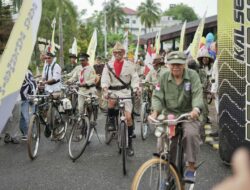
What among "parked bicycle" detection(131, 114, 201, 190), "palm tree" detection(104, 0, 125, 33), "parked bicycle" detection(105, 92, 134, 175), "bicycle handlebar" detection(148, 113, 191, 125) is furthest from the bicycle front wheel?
"palm tree" detection(104, 0, 125, 33)

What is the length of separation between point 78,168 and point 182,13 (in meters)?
131

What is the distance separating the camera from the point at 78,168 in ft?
21.4

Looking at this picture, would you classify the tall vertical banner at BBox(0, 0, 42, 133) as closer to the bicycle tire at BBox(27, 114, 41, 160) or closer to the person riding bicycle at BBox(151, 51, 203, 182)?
the person riding bicycle at BBox(151, 51, 203, 182)

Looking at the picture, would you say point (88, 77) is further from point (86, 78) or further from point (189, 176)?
point (189, 176)

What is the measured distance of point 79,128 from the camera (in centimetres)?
729

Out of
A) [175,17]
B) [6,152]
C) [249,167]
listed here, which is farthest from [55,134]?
[175,17]

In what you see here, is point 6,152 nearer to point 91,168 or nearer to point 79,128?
point 79,128

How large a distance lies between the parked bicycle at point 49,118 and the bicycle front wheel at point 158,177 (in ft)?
12.2

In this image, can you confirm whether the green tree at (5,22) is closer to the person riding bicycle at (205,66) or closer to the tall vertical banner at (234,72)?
the person riding bicycle at (205,66)

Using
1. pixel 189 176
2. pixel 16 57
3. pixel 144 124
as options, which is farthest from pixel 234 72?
pixel 16 57

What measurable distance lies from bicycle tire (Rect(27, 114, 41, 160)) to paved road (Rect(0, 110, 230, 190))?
0.45 feet

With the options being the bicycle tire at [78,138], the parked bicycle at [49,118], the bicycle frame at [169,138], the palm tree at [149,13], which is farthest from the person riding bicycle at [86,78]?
the palm tree at [149,13]

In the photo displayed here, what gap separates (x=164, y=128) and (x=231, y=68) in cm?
219

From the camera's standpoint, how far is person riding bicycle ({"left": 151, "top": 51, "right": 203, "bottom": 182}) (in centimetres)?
415
